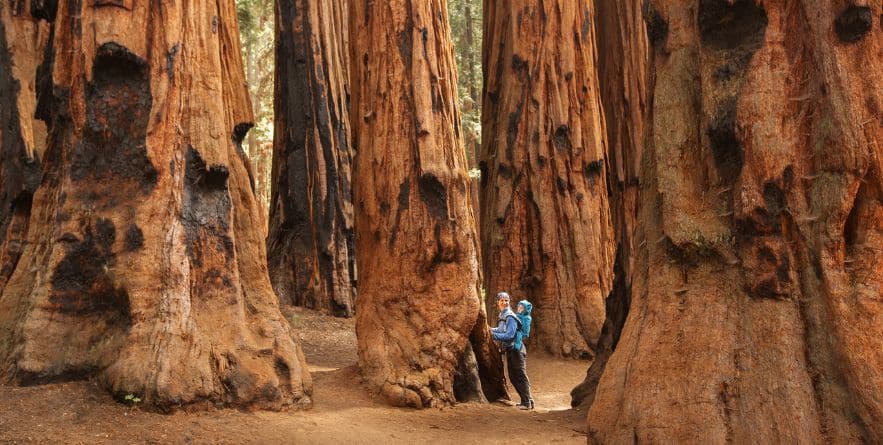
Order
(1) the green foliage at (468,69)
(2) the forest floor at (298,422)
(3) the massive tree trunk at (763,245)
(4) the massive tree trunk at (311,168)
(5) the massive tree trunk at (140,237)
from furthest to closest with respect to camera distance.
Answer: (1) the green foliage at (468,69) → (4) the massive tree trunk at (311,168) → (5) the massive tree trunk at (140,237) → (2) the forest floor at (298,422) → (3) the massive tree trunk at (763,245)

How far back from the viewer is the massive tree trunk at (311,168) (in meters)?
12.6

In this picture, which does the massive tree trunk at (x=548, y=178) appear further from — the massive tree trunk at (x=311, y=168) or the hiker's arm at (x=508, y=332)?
the massive tree trunk at (x=311, y=168)

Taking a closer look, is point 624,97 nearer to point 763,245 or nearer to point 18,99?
point 18,99

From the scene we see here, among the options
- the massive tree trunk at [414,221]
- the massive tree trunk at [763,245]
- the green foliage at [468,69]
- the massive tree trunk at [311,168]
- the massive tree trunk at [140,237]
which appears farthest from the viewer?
the green foliage at [468,69]

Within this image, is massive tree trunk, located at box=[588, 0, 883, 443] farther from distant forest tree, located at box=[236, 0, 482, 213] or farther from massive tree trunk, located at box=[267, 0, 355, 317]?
distant forest tree, located at box=[236, 0, 482, 213]

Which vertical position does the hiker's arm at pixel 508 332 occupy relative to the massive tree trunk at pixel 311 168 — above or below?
below

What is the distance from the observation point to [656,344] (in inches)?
178

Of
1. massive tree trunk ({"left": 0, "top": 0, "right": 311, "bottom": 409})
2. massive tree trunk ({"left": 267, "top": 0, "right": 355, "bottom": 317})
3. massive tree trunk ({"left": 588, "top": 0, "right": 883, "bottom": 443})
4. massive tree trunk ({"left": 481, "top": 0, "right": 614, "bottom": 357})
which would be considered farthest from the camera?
massive tree trunk ({"left": 267, "top": 0, "right": 355, "bottom": 317})

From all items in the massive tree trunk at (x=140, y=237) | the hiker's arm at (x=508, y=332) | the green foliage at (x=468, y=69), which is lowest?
the hiker's arm at (x=508, y=332)

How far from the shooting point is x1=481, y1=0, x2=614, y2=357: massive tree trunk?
35.1 ft

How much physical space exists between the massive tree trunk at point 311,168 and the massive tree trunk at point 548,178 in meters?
2.66

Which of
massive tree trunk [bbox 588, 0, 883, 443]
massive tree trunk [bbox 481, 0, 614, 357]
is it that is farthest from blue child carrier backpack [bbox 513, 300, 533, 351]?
massive tree trunk [bbox 588, 0, 883, 443]

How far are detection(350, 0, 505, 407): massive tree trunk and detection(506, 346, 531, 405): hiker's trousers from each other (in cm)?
37

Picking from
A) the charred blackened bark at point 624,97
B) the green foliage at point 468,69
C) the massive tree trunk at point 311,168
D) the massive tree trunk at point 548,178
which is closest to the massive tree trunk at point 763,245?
the massive tree trunk at point 548,178
